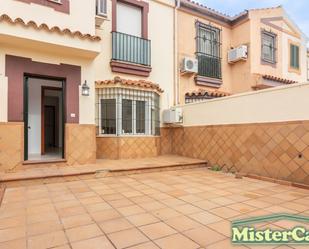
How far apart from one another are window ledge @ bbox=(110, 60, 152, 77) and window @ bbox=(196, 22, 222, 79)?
103 inches

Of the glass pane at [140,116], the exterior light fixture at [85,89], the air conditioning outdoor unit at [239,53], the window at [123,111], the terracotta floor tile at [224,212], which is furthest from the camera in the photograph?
the air conditioning outdoor unit at [239,53]

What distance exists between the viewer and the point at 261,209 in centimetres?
355

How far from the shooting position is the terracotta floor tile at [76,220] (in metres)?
3.01

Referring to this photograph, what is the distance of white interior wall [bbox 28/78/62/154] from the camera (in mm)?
7879

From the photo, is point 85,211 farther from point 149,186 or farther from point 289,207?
point 289,207

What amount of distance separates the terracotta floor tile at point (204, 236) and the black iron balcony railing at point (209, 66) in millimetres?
8276

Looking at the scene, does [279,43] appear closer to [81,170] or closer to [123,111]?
[123,111]

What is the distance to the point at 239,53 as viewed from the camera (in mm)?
10633

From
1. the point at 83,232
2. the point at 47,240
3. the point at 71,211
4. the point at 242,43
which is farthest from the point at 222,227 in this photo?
the point at 242,43

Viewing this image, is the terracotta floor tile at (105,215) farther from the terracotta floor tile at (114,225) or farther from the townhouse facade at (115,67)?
the townhouse facade at (115,67)

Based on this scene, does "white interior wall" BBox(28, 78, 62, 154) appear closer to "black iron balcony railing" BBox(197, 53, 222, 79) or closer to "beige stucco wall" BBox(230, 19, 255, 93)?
"black iron balcony railing" BBox(197, 53, 222, 79)

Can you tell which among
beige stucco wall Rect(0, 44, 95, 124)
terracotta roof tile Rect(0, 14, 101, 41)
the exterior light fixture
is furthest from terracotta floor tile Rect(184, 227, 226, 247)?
terracotta roof tile Rect(0, 14, 101, 41)

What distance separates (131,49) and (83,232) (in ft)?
23.2

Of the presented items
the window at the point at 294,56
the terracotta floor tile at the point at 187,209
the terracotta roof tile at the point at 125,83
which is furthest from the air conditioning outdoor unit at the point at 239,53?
the terracotta floor tile at the point at 187,209
